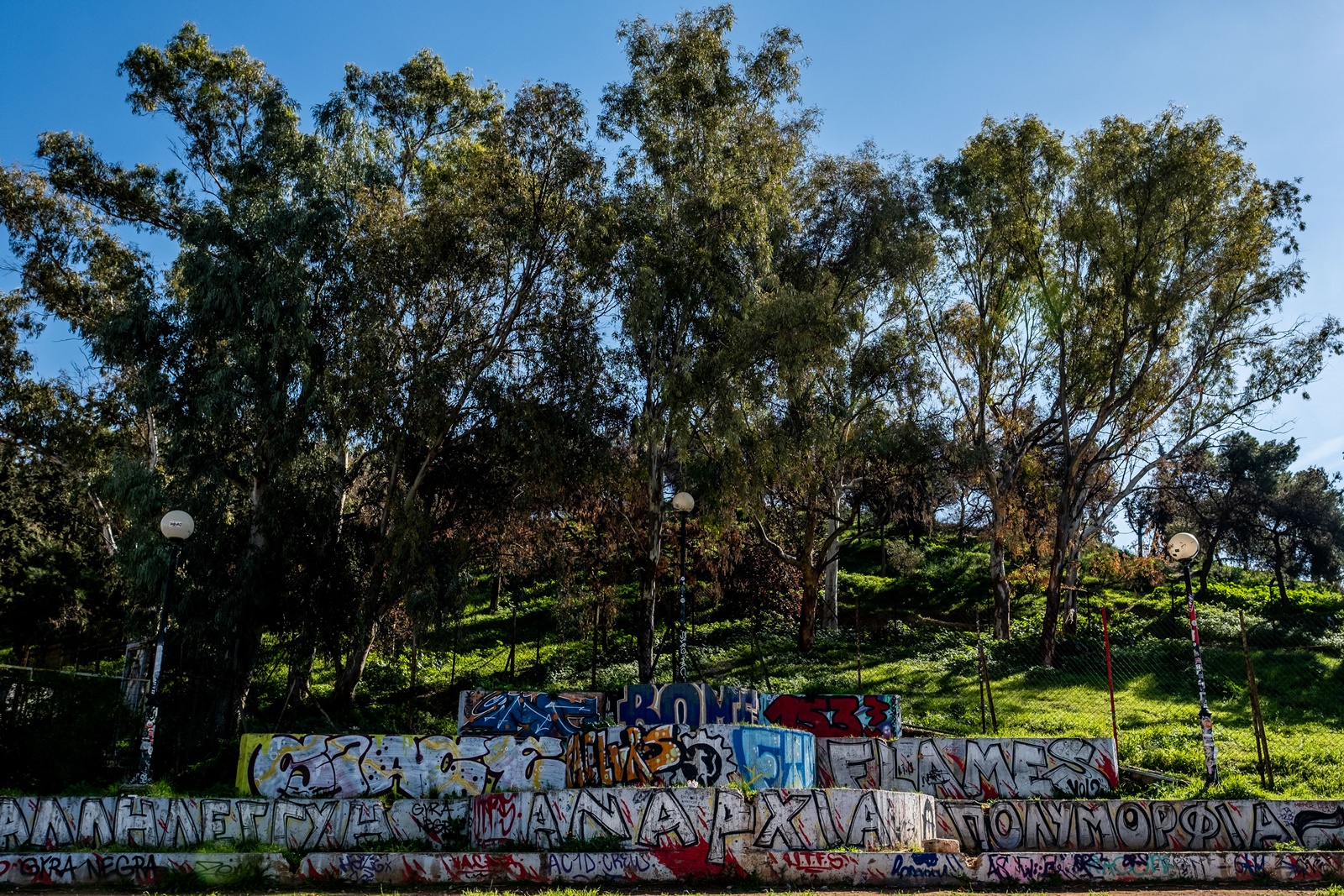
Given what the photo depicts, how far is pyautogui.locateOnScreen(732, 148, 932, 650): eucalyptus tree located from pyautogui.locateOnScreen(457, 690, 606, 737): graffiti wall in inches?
267

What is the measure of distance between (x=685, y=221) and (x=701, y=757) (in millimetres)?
14180

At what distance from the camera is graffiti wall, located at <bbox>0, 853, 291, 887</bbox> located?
37.7 ft

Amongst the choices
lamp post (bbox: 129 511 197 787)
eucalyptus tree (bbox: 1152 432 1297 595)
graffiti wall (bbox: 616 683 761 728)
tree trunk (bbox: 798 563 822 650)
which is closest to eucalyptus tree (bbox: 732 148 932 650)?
tree trunk (bbox: 798 563 822 650)

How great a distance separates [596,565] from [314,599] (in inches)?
309

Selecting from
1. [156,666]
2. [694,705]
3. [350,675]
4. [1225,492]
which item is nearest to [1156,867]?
[694,705]

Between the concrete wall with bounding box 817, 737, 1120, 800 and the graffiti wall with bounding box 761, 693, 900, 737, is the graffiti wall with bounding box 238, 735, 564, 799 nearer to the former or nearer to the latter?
the concrete wall with bounding box 817, 737, 1120, 800

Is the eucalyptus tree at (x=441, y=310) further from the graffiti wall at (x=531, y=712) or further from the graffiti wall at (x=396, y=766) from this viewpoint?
the graffiti wall at (x=396, y=766)

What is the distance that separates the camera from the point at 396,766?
1502 cm

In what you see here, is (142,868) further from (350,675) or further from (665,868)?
(350,675)

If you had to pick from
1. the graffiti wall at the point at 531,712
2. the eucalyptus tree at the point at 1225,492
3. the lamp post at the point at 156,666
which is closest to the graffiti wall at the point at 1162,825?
the graffiti wall at the point at 531,712

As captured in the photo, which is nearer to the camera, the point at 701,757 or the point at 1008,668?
the point at 701,757

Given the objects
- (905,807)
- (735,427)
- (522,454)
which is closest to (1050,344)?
(735,427)

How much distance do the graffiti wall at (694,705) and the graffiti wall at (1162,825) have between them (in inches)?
223

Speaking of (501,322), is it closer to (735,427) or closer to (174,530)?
(735,427)
